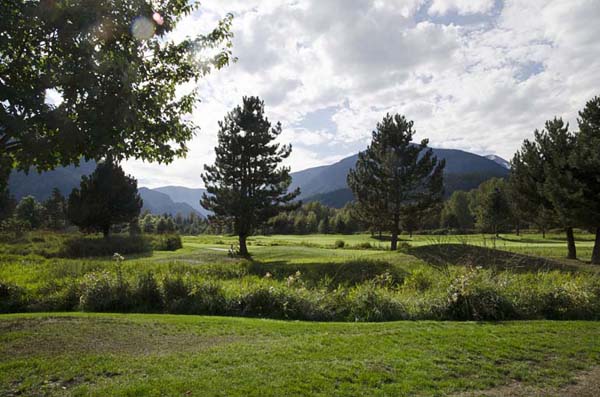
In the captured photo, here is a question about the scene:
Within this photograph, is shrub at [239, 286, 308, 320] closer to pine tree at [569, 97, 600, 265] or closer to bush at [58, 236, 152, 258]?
pine tree at [569, 97, 600, 265]

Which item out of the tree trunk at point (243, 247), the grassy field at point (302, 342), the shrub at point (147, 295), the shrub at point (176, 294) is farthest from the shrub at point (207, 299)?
the tree trunk at point (243, 247)

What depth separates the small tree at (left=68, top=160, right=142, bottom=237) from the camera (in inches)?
1326

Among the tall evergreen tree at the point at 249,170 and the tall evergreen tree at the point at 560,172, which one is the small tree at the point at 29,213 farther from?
the tall evergreen tree at the point at 560,172

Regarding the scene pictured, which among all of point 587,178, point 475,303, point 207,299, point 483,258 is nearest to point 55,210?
point 207,299

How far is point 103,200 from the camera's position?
34.4m

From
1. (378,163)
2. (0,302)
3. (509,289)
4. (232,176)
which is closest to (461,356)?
(509,289)

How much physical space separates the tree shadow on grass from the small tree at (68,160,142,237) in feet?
97.3

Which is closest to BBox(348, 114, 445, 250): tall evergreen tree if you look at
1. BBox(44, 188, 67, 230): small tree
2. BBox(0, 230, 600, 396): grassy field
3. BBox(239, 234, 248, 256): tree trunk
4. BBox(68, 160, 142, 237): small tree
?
BBox(239, 234, 248, 256): tree trunk

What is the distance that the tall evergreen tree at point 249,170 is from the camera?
26250 millimetres

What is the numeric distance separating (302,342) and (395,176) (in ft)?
65.6

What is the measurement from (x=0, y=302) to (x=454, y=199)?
9658cm

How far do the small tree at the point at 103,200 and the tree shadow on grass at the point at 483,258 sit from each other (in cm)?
2965

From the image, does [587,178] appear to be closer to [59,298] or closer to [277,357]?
[277,357]

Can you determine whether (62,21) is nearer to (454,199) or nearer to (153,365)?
(153,365)
